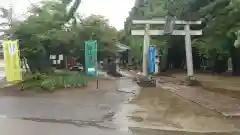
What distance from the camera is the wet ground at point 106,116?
29.0 ft

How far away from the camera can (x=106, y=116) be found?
415 inches

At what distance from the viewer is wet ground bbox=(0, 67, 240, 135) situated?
8.83 meters

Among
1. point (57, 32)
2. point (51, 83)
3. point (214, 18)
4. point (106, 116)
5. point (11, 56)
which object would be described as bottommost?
point (106, 116)

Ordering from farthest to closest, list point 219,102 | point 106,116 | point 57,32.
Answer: point 57,32
point 219,102
point 106,116

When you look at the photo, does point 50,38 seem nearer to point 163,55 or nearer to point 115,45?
point 115,45

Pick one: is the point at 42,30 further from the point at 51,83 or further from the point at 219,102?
the point at 219,102

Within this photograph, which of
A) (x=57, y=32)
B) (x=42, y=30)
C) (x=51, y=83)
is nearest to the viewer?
(x=51, y=83)

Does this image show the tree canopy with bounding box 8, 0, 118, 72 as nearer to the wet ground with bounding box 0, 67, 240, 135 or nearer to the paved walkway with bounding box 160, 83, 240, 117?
the wet ground with bounding box 0, 67, 240, 135

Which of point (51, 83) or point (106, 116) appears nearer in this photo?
point (106, 116)

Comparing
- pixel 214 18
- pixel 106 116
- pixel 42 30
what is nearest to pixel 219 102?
pixel 106 116

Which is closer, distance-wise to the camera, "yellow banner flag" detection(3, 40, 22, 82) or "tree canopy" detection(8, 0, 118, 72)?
"yellow banner flag" detection(3, 40, 22, 82)

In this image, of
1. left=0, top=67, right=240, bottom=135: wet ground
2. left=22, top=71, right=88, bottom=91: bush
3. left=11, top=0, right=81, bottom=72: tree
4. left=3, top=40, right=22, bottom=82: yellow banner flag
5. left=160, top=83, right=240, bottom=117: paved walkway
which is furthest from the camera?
left=11, top=0, right=81, bottom=72: tree

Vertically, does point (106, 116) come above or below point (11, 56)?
below

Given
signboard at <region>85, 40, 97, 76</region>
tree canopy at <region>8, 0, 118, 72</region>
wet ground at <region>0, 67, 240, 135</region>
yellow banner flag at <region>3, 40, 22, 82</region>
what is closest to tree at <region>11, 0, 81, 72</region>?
tree canopy at <region>8, 0, 118, 72</region>
